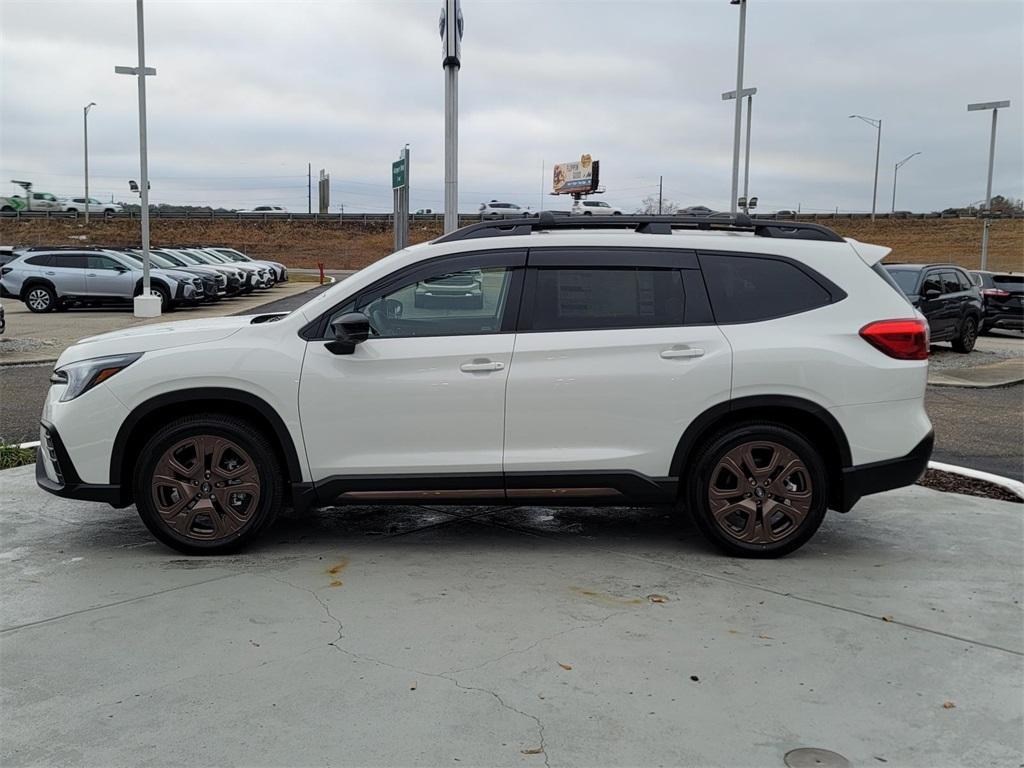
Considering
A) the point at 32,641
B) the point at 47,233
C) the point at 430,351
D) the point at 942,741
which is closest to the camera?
the point at 942,741

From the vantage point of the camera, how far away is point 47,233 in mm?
70500

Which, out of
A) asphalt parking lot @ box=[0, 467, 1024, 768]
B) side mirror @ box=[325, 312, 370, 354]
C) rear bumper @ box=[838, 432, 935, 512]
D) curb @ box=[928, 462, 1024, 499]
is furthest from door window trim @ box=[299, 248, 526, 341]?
curb @ box=[928, 462, 1024, 499]

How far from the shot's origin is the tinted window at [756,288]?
5.32 metres

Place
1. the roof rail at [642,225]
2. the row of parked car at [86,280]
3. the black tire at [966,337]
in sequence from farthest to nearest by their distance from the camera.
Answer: the row of parked car at [86,280], the black tire at [966,337], the roof rail at [642,225]

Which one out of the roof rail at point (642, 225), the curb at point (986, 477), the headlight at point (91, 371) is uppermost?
the roof rail at point (642, 225)

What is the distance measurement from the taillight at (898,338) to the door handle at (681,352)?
3.04 feet

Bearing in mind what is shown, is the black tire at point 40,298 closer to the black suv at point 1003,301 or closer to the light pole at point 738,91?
the light pole at point 738,91

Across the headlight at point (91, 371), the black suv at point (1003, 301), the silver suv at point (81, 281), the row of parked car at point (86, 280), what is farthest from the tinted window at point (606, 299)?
the silver suv at point (81, 281)

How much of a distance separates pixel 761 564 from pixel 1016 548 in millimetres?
1636

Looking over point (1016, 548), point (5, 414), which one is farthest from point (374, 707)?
point (5, 414)

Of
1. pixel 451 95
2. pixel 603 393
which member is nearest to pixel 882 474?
pixel 603 393

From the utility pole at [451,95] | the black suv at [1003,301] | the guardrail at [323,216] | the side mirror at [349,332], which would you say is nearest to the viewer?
the side mirror at [349,332]

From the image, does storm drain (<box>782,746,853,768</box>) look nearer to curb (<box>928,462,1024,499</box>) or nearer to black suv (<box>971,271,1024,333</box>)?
curb (<box>928,462,1024,499</box>)

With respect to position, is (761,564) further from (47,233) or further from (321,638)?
(47,233)
